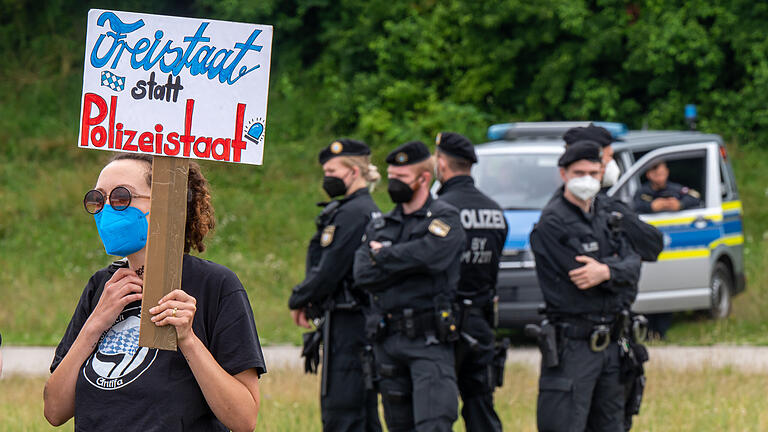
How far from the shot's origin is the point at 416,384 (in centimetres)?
535

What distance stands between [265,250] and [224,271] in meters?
13.6

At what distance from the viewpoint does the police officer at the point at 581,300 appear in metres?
5.46

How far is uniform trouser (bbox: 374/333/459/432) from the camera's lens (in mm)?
5277

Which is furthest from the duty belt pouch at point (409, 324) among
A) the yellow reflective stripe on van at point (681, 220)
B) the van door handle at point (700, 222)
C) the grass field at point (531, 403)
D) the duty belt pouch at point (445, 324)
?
the van door handle at point (700, 222)

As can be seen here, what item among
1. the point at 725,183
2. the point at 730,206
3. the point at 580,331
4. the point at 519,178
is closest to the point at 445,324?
the point at 580,331

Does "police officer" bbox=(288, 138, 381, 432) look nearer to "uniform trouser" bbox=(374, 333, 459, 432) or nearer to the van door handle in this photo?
"uniform trouser" bbox=(374, 333, 459, 432)

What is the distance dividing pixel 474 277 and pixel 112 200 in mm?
3735

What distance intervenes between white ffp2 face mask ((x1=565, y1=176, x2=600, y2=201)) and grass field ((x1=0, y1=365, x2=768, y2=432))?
193 cm

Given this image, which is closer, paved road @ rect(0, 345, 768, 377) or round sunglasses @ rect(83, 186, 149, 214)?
round sunglasses @ rect(83, 186, 149, 214)

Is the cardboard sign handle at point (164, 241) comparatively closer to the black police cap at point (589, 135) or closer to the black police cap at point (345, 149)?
the black police cap at point (345, 149)

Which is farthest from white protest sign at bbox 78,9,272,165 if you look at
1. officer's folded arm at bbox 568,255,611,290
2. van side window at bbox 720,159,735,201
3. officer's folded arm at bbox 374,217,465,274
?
van side window at bbox 720,159,735,201

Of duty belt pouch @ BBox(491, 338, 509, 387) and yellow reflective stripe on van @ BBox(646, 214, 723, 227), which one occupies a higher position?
yellow reflective stripe on van @ BBox(646, 214, 723, 227)

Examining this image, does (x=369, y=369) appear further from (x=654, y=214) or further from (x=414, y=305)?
(x=654, y=214)

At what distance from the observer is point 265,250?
16391 millimetres
